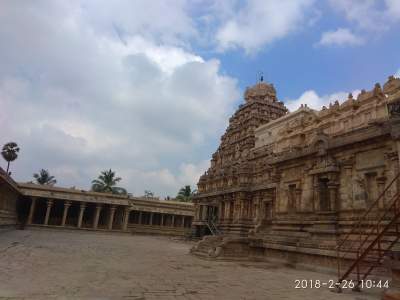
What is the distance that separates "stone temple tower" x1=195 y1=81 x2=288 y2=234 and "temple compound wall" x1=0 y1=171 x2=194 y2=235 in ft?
26.5

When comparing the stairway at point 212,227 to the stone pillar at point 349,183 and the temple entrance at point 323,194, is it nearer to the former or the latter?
the temple entrance at point 323,194

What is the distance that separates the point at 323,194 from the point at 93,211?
139ft

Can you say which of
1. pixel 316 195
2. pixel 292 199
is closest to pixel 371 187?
pixel 316 195

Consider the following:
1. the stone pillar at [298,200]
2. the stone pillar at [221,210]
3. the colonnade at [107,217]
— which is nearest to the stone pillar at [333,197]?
the stone pillar at [298,200]

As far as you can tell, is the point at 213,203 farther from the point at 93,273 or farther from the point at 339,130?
the point at 93,273

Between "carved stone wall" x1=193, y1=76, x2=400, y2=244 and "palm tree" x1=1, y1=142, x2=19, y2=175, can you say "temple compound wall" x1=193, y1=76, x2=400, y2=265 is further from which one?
"palm tree" x1=1, y1=142, x2=19, y2=175

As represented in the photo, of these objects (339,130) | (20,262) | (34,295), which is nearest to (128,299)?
(34,295)

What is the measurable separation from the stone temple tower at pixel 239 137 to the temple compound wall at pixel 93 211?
8.09 m

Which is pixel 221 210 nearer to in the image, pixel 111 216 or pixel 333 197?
pixel 111 216

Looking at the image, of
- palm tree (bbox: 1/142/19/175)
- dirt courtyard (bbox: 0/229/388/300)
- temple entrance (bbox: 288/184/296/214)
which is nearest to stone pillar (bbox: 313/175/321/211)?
temple entrance (bbox: 288/184/296/214)

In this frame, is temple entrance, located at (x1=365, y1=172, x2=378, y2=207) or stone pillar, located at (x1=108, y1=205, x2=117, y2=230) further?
stone pillar, located at (x1=108, y1=205, x2=117, y2=230)

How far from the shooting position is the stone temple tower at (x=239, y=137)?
1512 inches

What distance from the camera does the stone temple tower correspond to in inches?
1512

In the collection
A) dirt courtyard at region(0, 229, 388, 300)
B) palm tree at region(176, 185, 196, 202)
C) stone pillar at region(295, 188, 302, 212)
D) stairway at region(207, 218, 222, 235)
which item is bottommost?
→ dirt courtyard at region(0, 229, 388, 300)
